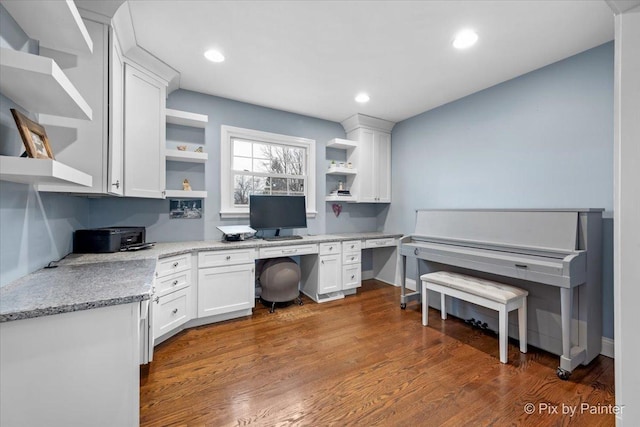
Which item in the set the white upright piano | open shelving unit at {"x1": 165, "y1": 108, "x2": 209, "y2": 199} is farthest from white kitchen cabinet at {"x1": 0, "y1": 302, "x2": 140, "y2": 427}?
the white upright piano

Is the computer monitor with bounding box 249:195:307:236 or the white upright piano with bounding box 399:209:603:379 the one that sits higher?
the computer monitor with bounding box 249:195:307:236

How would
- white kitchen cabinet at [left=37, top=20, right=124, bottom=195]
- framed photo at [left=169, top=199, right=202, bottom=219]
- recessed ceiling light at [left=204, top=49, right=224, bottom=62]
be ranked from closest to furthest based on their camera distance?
white kitchen cabinet at [left=37, top=20, right=124, bottom=195]
recessed ceiling light at [left=204, top=49, right=224, bottom=62]
framed photo at [left=169, top=199, right=202, bottom=219]

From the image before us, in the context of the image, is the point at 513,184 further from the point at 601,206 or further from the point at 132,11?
the point at 132,11

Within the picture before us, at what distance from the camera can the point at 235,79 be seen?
9.32ft

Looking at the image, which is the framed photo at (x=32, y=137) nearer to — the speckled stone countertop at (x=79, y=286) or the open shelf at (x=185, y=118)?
the speckled stone countertop at (x=79, y=286)

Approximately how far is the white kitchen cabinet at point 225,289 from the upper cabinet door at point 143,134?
37.2 inches

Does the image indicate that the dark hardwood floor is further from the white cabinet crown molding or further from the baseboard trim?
the white cabinet crown molding

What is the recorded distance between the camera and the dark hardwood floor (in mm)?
1559

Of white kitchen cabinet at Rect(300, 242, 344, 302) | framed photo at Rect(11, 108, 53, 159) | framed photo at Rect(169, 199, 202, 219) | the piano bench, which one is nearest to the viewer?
framed photo at Rect(11, 108, 53, 159)

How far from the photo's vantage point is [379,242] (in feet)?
12.7

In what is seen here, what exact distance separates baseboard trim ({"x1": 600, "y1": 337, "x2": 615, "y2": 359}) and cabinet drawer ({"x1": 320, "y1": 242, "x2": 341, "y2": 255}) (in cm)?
256

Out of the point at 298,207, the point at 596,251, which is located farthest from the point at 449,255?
the point at 298,207

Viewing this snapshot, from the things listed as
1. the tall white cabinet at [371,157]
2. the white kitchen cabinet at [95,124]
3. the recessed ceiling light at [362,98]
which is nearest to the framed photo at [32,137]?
the white kitchen cabinet at [95,124]

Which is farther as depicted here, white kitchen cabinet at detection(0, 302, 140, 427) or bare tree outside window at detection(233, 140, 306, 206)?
bare tree outside window at detection(233, 140, 306, 206)
